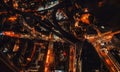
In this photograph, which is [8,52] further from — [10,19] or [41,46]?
[10,19]

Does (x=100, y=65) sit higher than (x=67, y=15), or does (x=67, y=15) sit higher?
(x=67, y=15)

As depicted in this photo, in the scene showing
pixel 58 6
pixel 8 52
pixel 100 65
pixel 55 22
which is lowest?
pixel 100 65

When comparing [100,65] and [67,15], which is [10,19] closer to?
[67,15]

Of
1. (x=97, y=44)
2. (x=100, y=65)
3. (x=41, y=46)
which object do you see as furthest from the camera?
(x=41, y=46)

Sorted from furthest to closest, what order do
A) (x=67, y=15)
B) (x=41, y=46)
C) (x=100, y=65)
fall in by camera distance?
1. (x=67, y=15)
2. (x=41, y=46)
3. (x=100, y=65)

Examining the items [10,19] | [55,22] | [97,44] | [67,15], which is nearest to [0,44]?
[10,19]

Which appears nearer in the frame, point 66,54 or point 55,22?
point 66,54

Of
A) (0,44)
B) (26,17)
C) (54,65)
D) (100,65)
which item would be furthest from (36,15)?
(100,65)
